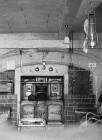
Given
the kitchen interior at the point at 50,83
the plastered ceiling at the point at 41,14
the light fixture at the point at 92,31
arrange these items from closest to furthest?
the light fixture at the point at 92,31
the plastered ceiling at the point at 41,14
the kitchen interior at the point at 50,83

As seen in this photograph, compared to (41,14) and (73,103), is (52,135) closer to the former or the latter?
(41,14)

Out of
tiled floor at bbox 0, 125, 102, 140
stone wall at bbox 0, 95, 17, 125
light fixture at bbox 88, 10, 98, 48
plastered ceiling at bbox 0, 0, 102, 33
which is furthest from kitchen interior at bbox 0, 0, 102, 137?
tiled floor at bbox 0, 125, 102, 140

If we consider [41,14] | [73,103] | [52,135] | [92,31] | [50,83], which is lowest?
[73,103]

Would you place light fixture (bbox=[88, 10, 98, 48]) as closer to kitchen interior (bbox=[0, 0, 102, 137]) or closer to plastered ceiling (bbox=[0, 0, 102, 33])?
plastered ceiling (bbox=[0, 0, 102, 33])

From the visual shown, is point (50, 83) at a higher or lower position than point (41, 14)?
lower

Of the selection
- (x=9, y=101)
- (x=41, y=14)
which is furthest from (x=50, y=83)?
(x=41, y=14)

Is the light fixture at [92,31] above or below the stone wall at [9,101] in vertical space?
above

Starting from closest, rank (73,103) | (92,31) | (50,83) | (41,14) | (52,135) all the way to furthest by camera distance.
→ (52,135), (92,31), (41,14), (73,103), (50,83)

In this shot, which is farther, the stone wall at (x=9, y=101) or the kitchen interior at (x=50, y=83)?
the stone wall at (x=9, y=101)

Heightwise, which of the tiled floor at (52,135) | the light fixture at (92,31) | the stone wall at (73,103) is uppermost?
the light fixture at (92,31)

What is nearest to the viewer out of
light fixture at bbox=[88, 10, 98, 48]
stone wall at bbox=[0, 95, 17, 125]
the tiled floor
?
the tiled floor

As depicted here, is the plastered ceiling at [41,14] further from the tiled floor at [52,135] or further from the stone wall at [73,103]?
the stone wall at [73,103]

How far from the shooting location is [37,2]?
13.8 ft

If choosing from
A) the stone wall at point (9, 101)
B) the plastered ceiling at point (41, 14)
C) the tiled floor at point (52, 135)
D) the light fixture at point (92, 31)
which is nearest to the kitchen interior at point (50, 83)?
the stone wall at point (9, 101)
